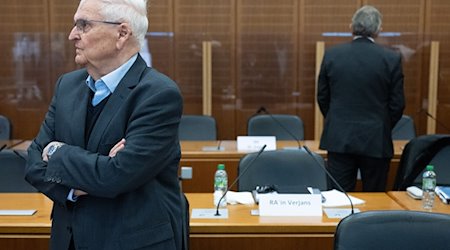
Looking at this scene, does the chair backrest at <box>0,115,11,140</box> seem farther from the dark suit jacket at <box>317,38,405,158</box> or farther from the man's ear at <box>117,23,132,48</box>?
the man's ear at <box>117,23,132,48</box>

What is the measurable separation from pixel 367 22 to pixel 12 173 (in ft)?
8.48

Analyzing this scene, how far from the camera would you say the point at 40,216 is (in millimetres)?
2812

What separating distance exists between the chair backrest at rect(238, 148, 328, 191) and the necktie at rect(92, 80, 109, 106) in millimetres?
1542

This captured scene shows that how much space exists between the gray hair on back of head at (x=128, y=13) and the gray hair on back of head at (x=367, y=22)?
101 inches

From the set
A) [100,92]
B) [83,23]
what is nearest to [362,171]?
[100,92]

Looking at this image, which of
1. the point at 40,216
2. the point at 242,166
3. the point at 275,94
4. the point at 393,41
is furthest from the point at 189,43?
the point at 40,216

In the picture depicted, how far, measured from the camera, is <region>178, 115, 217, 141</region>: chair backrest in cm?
547

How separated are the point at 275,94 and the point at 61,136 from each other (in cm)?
489

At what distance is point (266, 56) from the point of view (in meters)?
6.65

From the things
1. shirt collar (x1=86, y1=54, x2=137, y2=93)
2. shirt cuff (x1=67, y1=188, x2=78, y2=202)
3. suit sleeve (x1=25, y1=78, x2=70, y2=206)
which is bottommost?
shirt cuff (x1=67, y1=188, x2=78, y2=202)

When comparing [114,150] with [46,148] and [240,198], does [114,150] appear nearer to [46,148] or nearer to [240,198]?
[46,148]

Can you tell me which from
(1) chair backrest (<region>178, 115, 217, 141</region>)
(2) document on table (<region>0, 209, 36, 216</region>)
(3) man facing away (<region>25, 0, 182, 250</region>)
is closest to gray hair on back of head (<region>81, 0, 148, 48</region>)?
(3) man facing away (<region>25, 0, 182, 250</region>)

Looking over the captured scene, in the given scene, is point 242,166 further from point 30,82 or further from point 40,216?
point 30,82

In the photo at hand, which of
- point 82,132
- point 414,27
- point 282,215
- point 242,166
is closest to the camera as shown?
point 82,132
